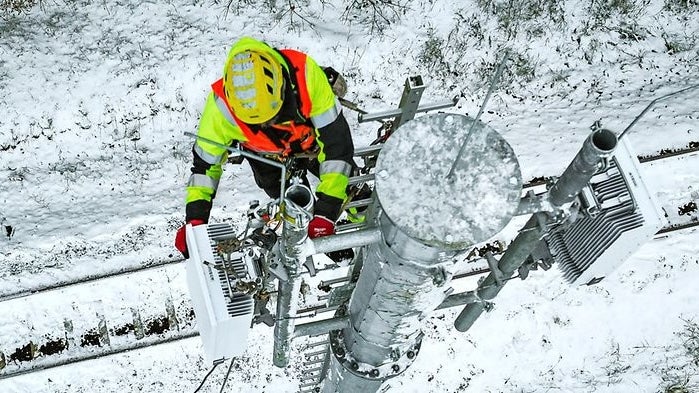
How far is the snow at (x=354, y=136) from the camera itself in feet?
25.9

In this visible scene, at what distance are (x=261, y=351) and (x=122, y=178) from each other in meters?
2.72

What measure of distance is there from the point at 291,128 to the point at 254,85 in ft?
2.25

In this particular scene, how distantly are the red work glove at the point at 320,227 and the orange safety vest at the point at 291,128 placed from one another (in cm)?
82

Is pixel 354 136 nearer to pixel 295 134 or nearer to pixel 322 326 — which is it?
pixel 295 134

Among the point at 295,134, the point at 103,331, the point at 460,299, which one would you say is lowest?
the point at 103,331

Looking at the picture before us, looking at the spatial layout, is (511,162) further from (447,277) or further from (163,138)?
(163,138)

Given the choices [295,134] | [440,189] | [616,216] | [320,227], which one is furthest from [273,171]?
[440,189]

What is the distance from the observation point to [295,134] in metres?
5.81

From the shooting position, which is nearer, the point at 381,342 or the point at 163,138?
the point at 381,342

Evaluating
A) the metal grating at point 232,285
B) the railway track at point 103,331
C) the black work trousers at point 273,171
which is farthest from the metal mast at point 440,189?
the railway track at point 103,331

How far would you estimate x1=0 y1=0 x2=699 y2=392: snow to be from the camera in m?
7.89

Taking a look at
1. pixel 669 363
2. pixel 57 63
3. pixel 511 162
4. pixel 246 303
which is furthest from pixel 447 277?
pixel 57 63

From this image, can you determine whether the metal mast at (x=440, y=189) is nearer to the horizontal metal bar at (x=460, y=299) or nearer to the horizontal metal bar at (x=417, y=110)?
the horizontal metal bar at (x=460, y=299)

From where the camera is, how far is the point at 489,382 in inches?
312
